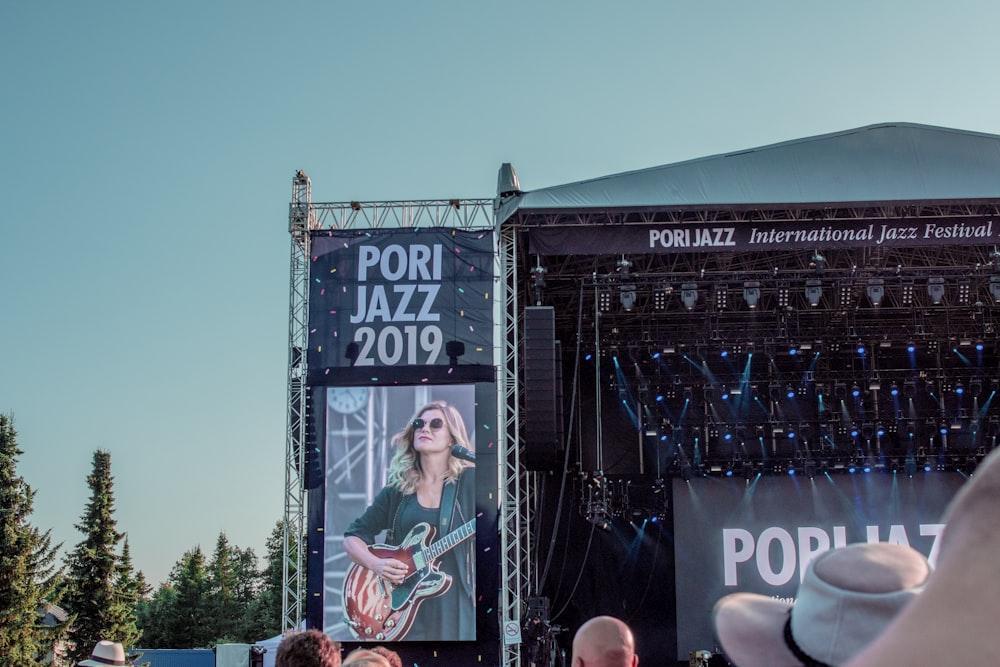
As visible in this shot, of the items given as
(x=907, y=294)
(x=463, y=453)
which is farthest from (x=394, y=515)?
(x=907, y=294)

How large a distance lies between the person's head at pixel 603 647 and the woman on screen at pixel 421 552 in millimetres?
13242

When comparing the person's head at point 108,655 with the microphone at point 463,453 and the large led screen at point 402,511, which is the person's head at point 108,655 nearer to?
the large led screen at point 402,511

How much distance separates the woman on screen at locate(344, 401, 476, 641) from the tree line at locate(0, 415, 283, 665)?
19.3 ft

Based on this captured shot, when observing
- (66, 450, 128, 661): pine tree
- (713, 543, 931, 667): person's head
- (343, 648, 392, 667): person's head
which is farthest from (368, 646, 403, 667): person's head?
(66, 450, 128, 661): pine tree

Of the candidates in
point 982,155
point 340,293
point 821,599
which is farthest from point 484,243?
point 821,599

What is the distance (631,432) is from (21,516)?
935cm

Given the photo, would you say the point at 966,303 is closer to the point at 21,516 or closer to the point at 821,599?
the point at 21,516

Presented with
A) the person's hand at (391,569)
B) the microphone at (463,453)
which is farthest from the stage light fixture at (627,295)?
the person's hand at (391,569)

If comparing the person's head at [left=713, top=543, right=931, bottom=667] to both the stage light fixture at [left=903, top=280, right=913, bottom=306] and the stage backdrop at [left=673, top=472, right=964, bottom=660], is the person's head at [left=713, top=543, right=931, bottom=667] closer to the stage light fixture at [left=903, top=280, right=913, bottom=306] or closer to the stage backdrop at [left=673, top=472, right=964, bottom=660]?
the stage light fixture at [left=903, top=280, right=913, bottom=306]

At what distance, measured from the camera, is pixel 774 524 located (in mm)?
17906

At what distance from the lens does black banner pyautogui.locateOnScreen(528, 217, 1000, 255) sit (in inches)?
598

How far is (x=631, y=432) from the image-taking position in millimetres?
19344

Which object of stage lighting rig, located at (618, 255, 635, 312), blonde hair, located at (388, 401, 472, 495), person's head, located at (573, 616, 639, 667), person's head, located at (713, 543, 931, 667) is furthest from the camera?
stage lighting rig, located at (618, 255, 635, 312)

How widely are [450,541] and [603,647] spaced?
1331 cm
